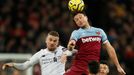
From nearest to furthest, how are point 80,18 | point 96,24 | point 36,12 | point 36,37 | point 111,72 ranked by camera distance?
point 80,18
point 111,72
point 36,37
point 36,12
point 96,24

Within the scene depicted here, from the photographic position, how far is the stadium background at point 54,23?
57.9 ft

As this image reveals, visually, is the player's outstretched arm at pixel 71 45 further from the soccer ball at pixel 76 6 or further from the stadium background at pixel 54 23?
the stadium background at pixel 54 23

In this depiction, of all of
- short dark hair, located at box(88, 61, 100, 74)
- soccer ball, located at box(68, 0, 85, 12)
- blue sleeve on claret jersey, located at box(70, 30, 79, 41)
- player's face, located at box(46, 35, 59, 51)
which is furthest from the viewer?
player's face, located at box(46, 35, 59, 51)

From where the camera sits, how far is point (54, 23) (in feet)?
61.8

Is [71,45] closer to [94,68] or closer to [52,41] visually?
[52,41]

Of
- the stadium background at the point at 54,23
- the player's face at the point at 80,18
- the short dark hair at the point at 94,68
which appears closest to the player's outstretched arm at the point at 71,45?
the player's face at the point at 80,18

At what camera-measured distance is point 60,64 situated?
11.4 m

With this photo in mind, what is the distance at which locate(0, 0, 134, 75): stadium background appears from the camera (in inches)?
695

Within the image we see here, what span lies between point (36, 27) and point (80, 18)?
7551 mm

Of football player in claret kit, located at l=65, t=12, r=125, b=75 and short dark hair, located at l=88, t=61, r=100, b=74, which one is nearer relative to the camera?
short dark hair, located at l=88, t=61, r=100, b=74

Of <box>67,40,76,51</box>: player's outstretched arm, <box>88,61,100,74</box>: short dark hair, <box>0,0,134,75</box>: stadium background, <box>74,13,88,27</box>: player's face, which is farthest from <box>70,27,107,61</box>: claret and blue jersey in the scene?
<box>0,0,134,75</box>: stadium background

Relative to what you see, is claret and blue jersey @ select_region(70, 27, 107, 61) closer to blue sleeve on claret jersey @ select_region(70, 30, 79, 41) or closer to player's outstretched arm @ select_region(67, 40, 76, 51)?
blue sleeve on claret jersey @ select_region(70, 30, 79, 41)

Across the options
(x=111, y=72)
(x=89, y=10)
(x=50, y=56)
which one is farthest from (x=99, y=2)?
(x=50, y=56)

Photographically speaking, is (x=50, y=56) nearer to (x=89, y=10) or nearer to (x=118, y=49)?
(x=118, y=49)
